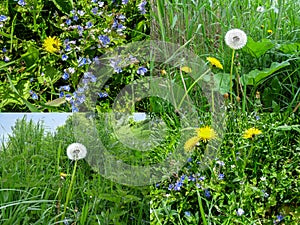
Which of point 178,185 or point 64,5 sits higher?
point 64,5

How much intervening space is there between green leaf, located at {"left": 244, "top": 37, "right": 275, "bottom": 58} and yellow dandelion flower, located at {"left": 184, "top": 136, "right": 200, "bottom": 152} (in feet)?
0.85

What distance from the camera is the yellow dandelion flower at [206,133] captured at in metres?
1.15

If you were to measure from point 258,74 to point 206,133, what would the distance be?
20 cm

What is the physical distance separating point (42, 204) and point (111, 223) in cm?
16

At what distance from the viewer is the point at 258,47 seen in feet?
3.82

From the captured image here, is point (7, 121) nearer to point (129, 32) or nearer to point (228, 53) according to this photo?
point (129, 32)

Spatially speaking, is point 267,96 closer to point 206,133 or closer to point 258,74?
point 258,74

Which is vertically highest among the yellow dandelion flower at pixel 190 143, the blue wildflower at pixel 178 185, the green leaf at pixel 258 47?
the green leaf at pixel 258 47

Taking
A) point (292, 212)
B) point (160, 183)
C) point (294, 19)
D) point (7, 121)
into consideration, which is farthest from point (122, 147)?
point (294, 19)

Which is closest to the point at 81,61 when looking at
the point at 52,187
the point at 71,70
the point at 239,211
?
the point at 71,70

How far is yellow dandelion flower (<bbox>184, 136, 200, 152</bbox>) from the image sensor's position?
1146mm

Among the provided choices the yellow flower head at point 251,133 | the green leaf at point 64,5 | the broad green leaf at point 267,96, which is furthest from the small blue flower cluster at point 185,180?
the green leaf at point 64,5

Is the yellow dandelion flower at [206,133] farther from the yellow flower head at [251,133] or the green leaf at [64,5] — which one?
the green leaf at [64,5]

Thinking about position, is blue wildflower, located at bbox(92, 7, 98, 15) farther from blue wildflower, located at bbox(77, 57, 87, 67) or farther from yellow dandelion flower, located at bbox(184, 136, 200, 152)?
yellow dandelion flower, located at bbox(184, 136, 200, 152)
